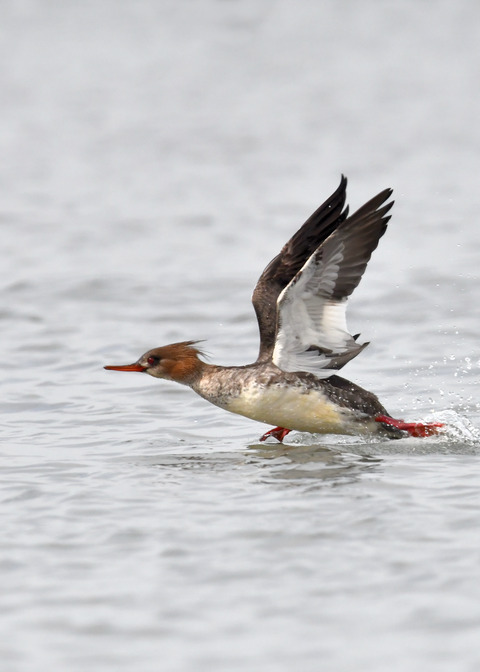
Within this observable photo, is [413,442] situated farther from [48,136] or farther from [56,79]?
[56,79]

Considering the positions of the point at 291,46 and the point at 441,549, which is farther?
the point at 291,46

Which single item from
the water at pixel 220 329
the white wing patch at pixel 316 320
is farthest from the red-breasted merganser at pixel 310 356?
the water at pixel 220 329

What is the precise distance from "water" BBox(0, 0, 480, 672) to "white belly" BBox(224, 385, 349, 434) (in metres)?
0.20

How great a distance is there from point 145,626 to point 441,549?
5.21 feet

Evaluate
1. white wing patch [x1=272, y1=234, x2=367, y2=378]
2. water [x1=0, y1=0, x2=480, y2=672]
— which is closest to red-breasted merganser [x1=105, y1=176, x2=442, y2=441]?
white wing patch [x1=272, y1=234, x2=367, y2=378]

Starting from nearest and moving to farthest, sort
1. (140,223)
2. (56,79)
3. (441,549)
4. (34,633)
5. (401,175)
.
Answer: (34,633)
(441,549)
(140,223)
(401,175)
(56,79)

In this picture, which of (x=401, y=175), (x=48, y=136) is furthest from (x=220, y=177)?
(x=48, y=136)

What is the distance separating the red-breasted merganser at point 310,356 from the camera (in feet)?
25.4

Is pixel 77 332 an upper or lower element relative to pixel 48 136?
lower

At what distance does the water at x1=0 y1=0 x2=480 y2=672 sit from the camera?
207 inches

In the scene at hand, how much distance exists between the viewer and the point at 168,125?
23859 millimetres

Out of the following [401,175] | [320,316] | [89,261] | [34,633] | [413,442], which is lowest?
[34,633]

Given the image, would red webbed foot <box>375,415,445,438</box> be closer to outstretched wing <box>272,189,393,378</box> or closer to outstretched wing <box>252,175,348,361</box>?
outstretched wing <box>272,189,393,378</box>

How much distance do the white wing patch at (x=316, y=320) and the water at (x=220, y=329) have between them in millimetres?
601
